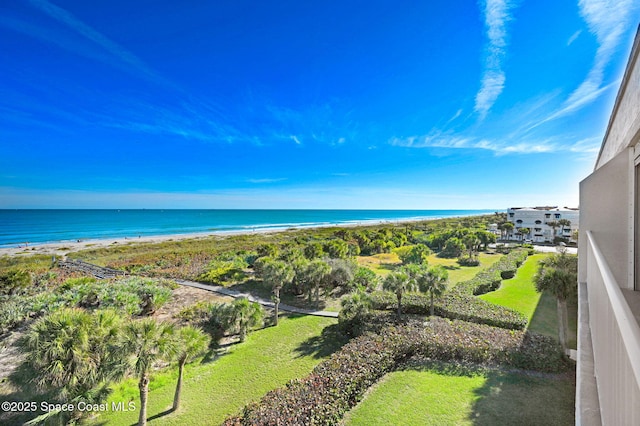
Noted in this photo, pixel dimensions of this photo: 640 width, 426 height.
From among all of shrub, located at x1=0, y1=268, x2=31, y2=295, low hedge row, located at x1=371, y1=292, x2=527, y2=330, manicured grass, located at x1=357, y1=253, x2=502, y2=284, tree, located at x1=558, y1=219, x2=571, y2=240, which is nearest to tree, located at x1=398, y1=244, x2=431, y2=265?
manicured grass, located at x1=357, y1=253, x2=502, y2=284

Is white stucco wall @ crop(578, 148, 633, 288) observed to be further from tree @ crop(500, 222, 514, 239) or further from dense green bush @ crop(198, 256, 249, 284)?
tree @ crop(500, 222, 514, 239)

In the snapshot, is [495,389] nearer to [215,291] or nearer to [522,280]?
[522,280]

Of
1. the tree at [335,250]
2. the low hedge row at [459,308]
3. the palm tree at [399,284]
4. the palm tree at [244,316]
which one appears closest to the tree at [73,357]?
the palm tree at [244,316]

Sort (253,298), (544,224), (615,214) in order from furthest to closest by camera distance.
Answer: (544,224) → (253,298) → (615,214)

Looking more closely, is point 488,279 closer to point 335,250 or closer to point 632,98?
point 335,250

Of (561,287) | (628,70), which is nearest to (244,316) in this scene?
(561,287)
